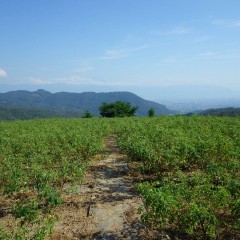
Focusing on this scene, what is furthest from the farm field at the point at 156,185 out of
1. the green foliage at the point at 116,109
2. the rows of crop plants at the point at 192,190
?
the green foliage at the point at 116,109

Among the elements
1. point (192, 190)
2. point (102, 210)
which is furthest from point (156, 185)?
point (192, 190)

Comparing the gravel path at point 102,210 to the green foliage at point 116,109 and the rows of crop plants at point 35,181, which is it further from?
the green foliage at point 116,109

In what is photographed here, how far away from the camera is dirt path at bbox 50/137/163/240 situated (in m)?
7.58

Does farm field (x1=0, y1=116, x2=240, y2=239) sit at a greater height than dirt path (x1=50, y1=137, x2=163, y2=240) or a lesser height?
greater

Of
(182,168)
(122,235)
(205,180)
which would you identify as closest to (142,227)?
(122,235)

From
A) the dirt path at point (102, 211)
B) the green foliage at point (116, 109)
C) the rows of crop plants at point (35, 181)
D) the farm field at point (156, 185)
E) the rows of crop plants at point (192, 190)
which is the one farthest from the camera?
the green foliage at point (116, 109)

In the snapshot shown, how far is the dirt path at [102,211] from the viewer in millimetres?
7582

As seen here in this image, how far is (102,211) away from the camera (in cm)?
891

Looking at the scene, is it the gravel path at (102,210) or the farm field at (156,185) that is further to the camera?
the gravel path at (102,210)

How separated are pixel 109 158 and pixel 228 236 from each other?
30.6 feet

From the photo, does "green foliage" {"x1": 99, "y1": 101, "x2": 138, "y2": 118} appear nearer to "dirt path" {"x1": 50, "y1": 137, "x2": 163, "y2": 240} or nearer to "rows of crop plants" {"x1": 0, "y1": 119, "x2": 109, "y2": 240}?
"rows of crop plants" {"x1": 0, "y1": 119, "x2": 109, "y2": 240}

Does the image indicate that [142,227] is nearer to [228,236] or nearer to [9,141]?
[228,236]

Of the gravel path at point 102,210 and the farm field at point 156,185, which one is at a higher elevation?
the farm field at point 156,185

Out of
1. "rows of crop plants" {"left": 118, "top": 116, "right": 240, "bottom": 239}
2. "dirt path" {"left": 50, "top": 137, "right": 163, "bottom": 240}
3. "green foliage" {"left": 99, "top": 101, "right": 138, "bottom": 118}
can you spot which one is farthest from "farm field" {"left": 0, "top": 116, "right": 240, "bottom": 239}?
"green foliage" {"left": 99, "top": 101, "right": 138, "bottom": 118}
